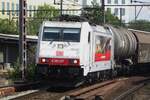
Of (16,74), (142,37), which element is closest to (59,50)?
(16,74)

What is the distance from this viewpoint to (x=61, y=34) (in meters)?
22.7

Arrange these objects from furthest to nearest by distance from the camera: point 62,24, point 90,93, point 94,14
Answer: point 94,14
point 62,24
point 90,93

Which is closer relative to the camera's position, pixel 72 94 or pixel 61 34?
pixel 72 94

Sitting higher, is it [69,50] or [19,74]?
[69,50]

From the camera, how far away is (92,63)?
77.8 feet

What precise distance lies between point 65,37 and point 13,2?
79255 mm

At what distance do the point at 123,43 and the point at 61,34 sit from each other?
9.96m

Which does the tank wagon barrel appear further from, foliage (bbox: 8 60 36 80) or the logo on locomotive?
foliage (bbox: 8 60 36 80)

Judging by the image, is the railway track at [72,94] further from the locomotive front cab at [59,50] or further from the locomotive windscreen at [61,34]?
the locomotive windscreen at [61,34]

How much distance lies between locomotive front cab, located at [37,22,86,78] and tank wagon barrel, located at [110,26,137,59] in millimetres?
7552

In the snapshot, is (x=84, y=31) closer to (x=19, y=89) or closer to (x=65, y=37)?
(x=65, y=37)

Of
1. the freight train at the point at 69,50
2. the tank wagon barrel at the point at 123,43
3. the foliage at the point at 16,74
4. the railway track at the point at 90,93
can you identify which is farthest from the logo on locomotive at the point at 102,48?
the foliage at the point at 16,74

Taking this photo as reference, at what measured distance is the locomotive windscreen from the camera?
22609 mm

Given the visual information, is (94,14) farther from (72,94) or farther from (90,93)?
(72,94)
